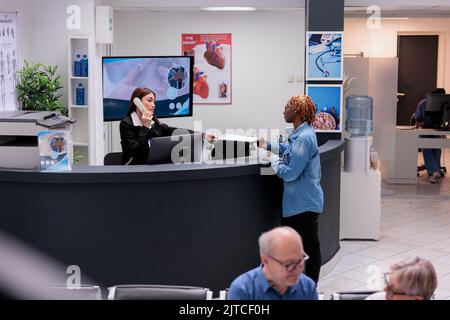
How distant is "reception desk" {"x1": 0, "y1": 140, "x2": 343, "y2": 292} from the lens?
202 inches

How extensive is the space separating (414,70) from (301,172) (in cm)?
1022

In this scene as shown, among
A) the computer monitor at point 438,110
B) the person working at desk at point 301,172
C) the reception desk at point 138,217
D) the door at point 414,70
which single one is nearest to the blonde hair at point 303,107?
the person working at desk at point 301,172

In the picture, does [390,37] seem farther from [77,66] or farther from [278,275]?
[278,275]

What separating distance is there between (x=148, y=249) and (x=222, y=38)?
660 cm

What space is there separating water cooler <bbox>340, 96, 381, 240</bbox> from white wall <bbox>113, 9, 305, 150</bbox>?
3.99 metres

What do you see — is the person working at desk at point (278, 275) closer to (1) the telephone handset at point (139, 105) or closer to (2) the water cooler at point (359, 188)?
(1) the telephone handset at point (139, 105)

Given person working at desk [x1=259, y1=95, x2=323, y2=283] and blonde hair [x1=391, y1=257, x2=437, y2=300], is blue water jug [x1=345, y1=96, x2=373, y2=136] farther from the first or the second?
blonde hair [x1=391, y1=257, x2=437, y2=300]

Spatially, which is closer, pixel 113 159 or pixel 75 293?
pixel 75 293

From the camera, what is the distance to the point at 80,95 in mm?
8742

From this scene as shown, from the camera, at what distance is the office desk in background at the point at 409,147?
35.7 feet

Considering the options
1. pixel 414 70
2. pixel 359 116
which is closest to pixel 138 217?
pixel 359 116

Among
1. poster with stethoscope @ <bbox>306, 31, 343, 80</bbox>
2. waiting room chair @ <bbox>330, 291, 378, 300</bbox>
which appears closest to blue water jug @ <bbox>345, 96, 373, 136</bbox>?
poster with stethoscope @ <bbox>306, 31, 343, 80</bbox>

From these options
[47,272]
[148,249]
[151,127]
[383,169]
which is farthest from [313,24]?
[383,169]
